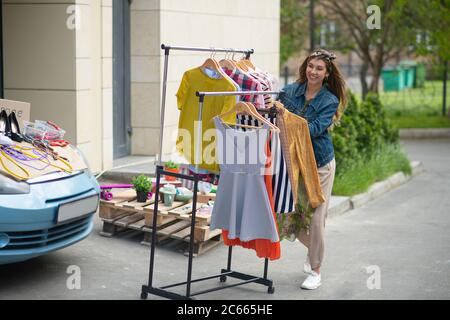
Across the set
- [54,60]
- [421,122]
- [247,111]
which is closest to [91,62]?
[54,60]

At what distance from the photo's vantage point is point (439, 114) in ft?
80.0

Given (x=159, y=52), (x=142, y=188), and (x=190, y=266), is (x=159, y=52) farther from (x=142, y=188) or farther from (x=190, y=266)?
(x=190, y=266)

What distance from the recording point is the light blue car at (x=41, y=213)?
21.7 feet

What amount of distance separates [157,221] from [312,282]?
6.11 feet

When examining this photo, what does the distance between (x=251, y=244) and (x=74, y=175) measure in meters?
1.61


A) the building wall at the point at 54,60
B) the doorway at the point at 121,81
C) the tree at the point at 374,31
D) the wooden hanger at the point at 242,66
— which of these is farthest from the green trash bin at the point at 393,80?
the wooden hanger at the point at 242,66

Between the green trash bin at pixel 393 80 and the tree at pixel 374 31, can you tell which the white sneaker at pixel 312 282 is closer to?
the tree at pixel 374 31

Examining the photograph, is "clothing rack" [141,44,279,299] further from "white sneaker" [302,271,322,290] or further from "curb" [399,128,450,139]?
"curb" [399,128,450,139]

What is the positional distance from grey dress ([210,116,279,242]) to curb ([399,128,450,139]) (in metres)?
14.0

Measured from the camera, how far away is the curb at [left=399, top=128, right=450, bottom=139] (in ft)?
65.9

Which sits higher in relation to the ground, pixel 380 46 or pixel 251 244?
pixel 380 46

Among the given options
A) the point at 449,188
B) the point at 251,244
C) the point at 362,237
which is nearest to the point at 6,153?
the point at 251,244

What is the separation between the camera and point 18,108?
25.5 feet
